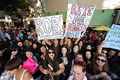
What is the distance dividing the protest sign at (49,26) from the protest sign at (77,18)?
0.33 m

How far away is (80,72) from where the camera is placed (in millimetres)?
1157

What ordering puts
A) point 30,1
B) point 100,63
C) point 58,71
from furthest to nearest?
point 30,1 < point 58,71 < point 100,63

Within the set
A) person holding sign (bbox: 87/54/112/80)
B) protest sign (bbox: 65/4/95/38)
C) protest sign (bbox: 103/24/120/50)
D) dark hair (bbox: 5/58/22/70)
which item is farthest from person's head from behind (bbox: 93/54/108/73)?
dark hair (bbox: 5/58/22/70)

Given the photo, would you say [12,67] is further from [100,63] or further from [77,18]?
[77,18]

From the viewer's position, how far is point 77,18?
7.32 feet

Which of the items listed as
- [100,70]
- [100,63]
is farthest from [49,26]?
[100,70]

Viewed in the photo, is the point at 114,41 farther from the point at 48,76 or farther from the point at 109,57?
the point at 48,76

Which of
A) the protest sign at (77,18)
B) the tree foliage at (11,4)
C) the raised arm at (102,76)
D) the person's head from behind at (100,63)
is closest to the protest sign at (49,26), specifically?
the protest sign at (77,18)

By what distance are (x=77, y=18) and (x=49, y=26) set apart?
1.03 metres

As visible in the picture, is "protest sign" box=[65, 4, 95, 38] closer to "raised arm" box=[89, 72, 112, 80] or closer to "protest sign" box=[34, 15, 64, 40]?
"protest sign" box=[34, 15, 64, 40]

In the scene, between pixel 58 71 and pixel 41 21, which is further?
pixel 41 21

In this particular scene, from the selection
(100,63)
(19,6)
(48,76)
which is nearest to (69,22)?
(100,63)

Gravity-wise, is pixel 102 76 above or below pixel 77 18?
below

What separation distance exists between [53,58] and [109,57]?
203 centimetres
